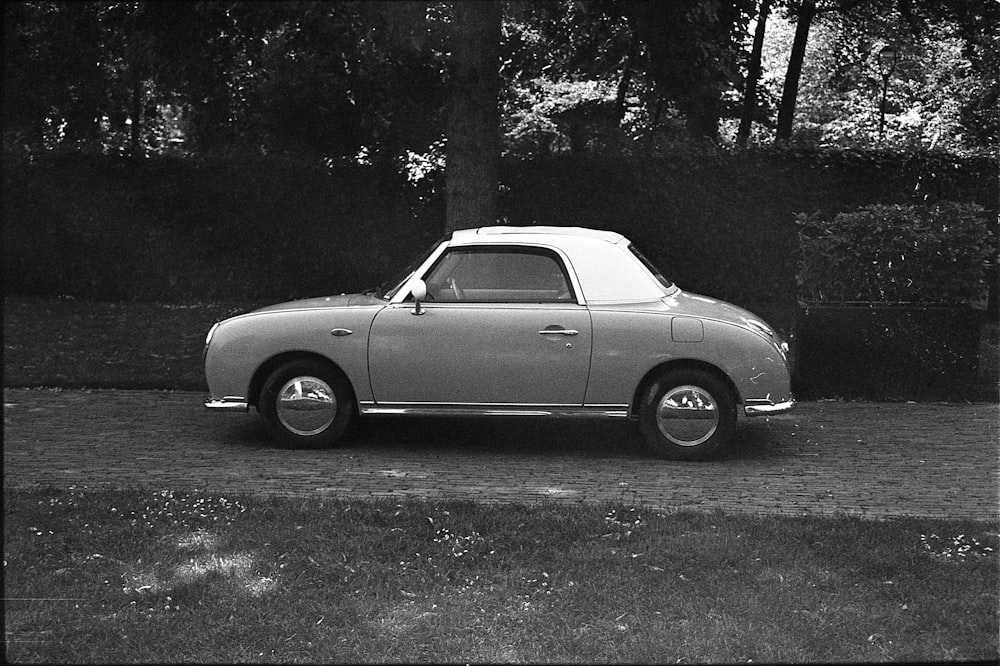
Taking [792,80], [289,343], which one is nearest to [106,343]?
[289,343]

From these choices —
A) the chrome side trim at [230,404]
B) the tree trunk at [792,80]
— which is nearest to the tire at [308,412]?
the chrome side trim at [230,404]

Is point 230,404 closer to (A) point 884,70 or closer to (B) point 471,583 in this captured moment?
(B) point 471,583

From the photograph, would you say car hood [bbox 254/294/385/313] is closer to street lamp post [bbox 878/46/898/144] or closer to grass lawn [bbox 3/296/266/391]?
Result: grass lawn [bbox 3/296/266/391]

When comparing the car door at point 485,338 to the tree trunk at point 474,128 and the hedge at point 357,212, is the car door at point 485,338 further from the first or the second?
the hedge at point 357,212

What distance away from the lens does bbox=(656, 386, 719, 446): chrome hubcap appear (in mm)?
7988

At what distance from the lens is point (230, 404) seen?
8.34 metres

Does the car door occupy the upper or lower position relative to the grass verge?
upper

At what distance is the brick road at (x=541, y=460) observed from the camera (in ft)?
23.0

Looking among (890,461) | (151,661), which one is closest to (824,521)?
(890,461)

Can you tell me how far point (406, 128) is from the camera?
17.0 meters

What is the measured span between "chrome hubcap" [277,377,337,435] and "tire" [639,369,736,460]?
2147 millimetres

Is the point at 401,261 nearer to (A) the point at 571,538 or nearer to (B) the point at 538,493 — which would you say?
(B) the point at 538,493

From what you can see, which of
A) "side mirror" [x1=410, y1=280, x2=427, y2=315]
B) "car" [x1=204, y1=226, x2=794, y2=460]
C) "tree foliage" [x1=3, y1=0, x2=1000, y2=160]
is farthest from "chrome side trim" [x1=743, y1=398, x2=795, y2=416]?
"tree foliage" [x1=3, y1=0, x2=1000, y2=160]

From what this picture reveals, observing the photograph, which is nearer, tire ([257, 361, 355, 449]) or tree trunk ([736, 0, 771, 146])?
tire ([257, 361, 355, 449])
